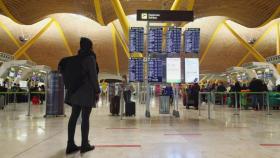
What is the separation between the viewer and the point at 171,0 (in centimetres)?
3189

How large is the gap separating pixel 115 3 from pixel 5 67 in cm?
1124

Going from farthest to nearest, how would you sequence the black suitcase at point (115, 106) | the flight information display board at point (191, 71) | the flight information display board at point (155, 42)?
the black suitcase at point (115, 106) < the flight information display board at point (155, 42) < the flight information display board at point (191, 71)

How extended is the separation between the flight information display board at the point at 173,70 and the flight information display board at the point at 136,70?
0.96 metres

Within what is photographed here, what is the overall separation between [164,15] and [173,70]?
2016 mm

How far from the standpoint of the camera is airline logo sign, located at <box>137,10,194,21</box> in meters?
11.6

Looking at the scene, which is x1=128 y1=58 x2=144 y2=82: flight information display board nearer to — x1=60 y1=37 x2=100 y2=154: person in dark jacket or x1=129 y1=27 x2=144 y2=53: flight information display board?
x1=129 y1=27 x2=144 y2=53: flight information display board

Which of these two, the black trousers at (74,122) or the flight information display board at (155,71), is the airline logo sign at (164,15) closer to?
the flight information display board at (155,71)

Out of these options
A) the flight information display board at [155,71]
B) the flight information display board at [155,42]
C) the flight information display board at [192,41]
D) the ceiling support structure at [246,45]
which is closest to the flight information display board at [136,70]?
the flight information display board at [155,71]

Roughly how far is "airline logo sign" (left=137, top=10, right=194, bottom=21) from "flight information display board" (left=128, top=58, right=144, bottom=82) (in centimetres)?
160

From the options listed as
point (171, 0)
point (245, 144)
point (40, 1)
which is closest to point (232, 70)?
point (171, 0)

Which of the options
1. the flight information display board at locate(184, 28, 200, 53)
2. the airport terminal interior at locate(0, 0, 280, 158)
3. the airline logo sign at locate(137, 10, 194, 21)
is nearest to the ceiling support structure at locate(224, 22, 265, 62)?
the airport terminal interior at locate(0, 0, 280, 158)

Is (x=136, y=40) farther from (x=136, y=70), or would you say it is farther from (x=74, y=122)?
(x=74, y=122)

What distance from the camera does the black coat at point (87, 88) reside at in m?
4.84

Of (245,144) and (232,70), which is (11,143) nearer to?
(245,144)
